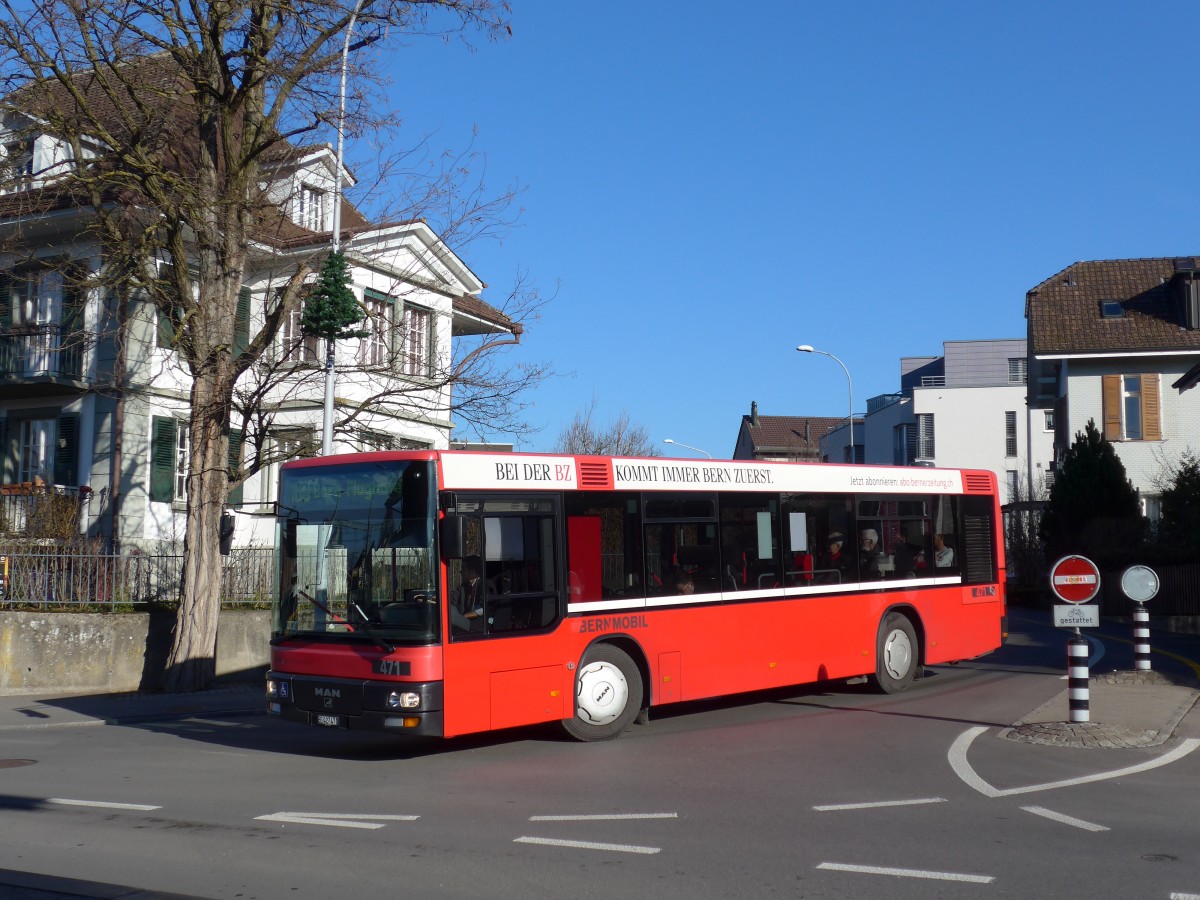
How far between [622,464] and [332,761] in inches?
156

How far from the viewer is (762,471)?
45.9 feet

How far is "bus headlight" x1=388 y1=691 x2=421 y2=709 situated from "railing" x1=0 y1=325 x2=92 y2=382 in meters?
16.4

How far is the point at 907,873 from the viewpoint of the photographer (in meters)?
6.64

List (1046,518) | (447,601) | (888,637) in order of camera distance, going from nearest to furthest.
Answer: (447,601) → (888,637) → (1046,518)

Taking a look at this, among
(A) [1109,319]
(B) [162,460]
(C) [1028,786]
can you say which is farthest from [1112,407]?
(C) [1028,786]

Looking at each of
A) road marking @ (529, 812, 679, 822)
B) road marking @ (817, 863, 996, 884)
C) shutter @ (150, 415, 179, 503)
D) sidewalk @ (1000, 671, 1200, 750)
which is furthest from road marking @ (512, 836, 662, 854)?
shutter @ (150, 415, 179, 503)

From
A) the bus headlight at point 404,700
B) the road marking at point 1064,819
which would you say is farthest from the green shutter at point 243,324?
the road marking at point 1064,819

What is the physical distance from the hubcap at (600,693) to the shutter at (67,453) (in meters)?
16.6

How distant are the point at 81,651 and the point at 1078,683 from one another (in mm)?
13818

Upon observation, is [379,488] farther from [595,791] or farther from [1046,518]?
[1046,518]

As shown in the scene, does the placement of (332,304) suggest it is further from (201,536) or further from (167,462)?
(167,462)

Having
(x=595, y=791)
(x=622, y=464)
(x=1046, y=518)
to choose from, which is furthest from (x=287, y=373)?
(x=1046, y=518)

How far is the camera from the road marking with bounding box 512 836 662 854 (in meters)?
7.30

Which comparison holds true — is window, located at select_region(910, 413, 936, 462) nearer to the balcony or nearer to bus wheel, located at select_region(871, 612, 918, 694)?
the balcony
